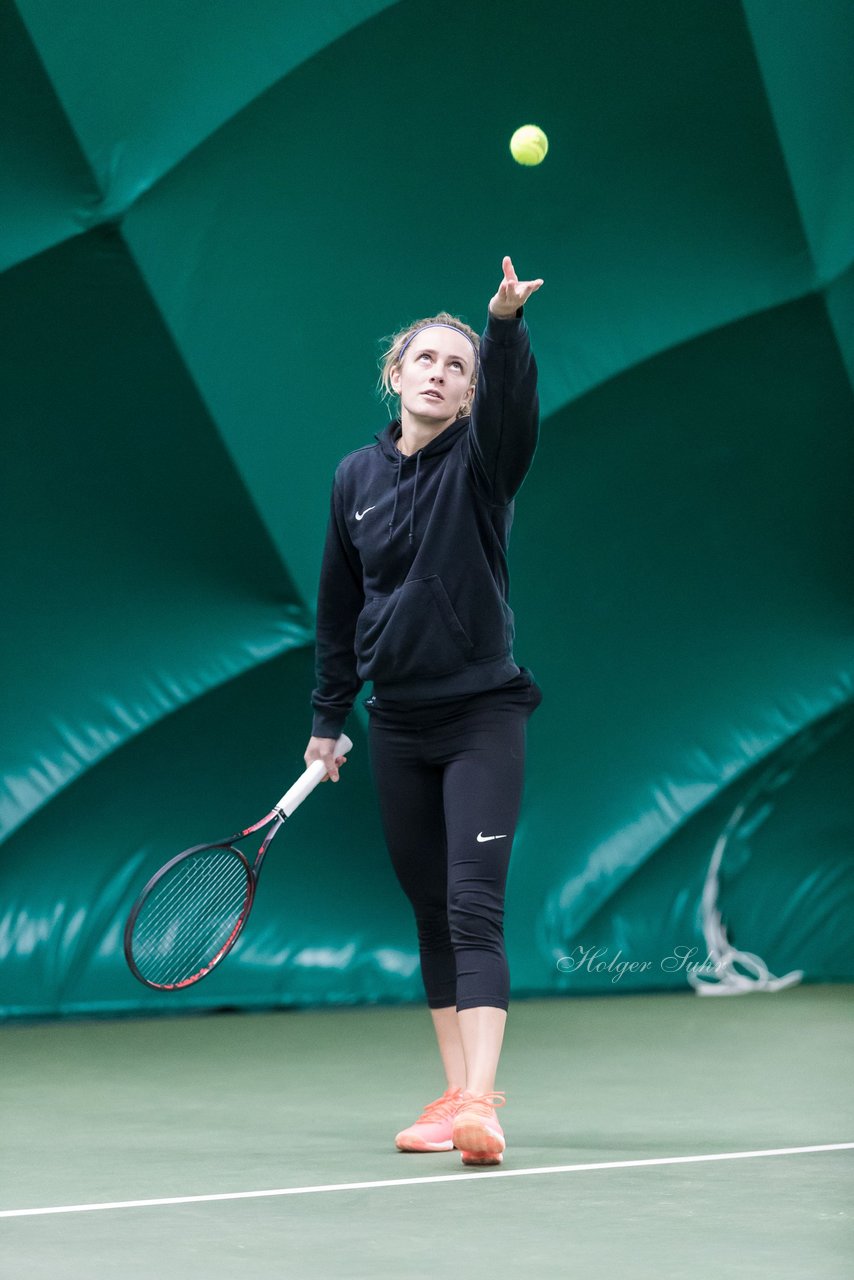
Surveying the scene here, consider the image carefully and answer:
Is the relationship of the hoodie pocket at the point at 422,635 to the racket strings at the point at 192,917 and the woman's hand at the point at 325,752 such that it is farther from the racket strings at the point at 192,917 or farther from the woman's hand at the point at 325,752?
the racket strings at the point at 192,917

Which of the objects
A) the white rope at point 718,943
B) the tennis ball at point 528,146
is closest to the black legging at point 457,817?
the tennis ball at point 528,146

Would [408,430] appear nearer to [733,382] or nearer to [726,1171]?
[726,1171]

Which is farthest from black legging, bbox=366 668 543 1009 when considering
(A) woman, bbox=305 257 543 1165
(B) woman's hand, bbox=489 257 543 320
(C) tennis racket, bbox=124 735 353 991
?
(B) woman's hand, bbox=489 257 543 320

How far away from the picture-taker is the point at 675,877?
629cm

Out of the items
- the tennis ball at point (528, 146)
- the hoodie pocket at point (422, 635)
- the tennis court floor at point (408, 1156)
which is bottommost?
the tennis court floor at point (408, 1156)

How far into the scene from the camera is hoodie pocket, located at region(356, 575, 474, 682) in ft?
9.98

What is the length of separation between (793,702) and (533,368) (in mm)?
3473

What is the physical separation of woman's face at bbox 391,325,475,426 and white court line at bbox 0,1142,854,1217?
1214 millimetres

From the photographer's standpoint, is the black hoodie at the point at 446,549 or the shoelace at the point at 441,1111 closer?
the black hoodie at the point at 446,549

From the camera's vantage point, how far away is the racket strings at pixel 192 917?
3.46 m

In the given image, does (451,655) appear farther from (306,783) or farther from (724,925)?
(724,925)

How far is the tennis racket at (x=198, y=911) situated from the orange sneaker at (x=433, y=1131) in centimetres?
49

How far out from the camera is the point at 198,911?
3.55m

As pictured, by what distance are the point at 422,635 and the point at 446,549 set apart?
Result: 5.7 inches
